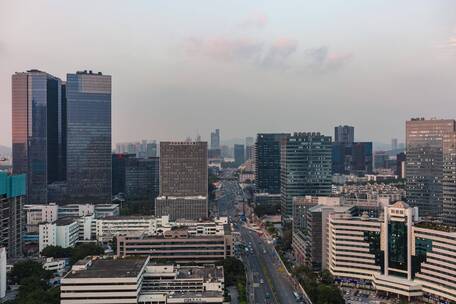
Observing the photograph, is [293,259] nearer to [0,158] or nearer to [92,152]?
[92,152]

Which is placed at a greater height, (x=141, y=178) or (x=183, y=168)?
(x=183, y=168)

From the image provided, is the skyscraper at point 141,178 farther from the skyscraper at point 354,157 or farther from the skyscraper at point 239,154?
the skyscraper at point 239,154

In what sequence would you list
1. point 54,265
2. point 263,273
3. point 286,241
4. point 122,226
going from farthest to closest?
point 122,226 → point 286,241 → point 54,265 → point 263,273

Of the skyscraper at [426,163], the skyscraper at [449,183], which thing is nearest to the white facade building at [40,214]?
the skyscraper at [426,163]

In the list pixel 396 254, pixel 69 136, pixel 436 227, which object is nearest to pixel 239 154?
pixel 69 136

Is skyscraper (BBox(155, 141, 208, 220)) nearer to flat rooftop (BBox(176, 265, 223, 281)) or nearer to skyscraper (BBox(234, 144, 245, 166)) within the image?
flat rooftop (BBox(176, 265, 223, 281))

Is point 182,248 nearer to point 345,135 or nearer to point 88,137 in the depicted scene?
point 88,137

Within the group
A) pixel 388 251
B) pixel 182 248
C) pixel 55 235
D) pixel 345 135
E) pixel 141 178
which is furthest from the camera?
pixel 345 135
